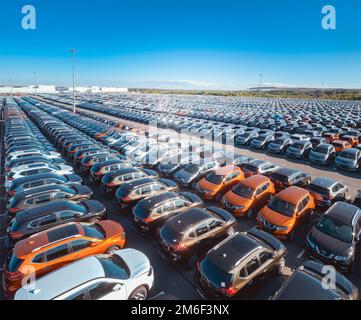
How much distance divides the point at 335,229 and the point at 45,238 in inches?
363

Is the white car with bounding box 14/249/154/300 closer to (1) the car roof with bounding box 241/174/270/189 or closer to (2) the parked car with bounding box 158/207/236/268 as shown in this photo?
(2) the parked car with bounding box 158/207/236/268

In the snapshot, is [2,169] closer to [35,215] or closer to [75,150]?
[75,150]

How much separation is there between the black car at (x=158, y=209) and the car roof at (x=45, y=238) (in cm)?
223

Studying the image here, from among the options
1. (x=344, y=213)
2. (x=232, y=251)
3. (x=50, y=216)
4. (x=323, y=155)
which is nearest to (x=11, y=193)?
(x=50, y=216)

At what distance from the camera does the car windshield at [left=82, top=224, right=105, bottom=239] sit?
732cm

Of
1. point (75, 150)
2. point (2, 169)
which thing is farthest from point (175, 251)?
point (2, 169)

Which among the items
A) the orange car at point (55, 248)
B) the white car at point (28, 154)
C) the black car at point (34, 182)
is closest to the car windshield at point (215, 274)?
the orange car at point (55, 248)

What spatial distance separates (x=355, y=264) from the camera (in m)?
7.50

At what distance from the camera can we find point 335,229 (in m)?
7.84

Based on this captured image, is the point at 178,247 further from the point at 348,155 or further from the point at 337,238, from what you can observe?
the point at 348,155

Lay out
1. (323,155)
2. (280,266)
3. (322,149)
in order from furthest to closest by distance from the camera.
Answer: (322,149) → (323,155) → (280,266)

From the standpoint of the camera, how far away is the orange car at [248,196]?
33.2ft

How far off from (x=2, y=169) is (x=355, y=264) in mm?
20109

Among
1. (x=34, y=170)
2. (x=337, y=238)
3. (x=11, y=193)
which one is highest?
(x=34, y=170)
